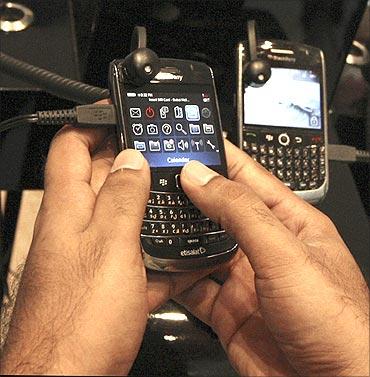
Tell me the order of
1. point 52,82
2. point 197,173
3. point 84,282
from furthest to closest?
point 52,82, point 197,173, point 84,282

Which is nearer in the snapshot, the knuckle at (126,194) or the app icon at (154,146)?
the knuckle at (126,194)

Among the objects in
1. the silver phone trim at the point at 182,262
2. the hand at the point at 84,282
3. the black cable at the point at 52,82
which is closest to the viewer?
the hand at the point at 84,282

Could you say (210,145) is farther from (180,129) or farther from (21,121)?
(21,121)

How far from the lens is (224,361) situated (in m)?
0.70

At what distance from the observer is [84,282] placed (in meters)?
0.54

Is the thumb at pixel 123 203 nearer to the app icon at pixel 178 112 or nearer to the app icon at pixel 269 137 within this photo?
the app icon at pixel 178 112

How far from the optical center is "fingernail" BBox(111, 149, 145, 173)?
1.98 ft

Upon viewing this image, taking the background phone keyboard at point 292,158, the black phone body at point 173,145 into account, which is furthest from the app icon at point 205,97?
the background phone keyboard at point 292,158

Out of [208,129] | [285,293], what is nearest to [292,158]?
[208,129]

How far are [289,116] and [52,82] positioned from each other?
0.28m

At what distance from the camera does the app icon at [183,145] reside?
679 millimetres

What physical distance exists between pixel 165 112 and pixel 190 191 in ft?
0.31

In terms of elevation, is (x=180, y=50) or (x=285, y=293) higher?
(x=180, y=50)

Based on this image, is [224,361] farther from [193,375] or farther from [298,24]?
[298,24]
